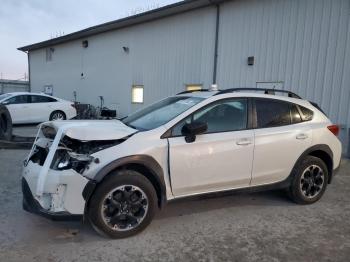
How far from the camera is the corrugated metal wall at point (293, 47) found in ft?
27.0

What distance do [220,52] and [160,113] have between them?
7533 millimetres

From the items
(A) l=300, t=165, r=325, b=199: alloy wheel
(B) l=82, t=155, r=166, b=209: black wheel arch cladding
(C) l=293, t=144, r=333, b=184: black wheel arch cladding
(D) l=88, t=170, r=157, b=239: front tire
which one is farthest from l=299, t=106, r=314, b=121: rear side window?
(D) l=88, t=170, r=157, b=239: front tire

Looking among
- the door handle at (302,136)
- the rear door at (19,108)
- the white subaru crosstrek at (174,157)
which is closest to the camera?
the white subaru crosstrek at (174,157)

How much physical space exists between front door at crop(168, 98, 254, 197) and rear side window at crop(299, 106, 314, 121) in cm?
99

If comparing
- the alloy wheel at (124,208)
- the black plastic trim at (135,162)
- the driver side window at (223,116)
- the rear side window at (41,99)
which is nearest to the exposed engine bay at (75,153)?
the black plastic trim at (135,162)

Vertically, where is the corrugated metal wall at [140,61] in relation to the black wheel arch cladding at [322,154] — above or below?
above

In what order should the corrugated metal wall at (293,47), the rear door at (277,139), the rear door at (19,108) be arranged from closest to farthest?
the rear door at (277,139)
the corrugated metal wall at (293,47)
the rear door at (19,108)

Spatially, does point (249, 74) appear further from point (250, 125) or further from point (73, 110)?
point (73, 110)

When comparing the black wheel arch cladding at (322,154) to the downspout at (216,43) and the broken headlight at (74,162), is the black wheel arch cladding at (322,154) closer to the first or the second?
the broken headlight at (74,162)

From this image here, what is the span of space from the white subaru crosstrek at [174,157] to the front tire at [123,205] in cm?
1

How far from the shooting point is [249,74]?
33.5 feet

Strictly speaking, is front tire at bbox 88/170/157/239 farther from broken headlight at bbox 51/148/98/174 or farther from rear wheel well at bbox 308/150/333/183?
rear wheel well at bbox 308/150/333/183

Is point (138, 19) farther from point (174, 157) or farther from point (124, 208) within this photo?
point (124, 208)

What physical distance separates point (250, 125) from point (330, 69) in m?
5.42
